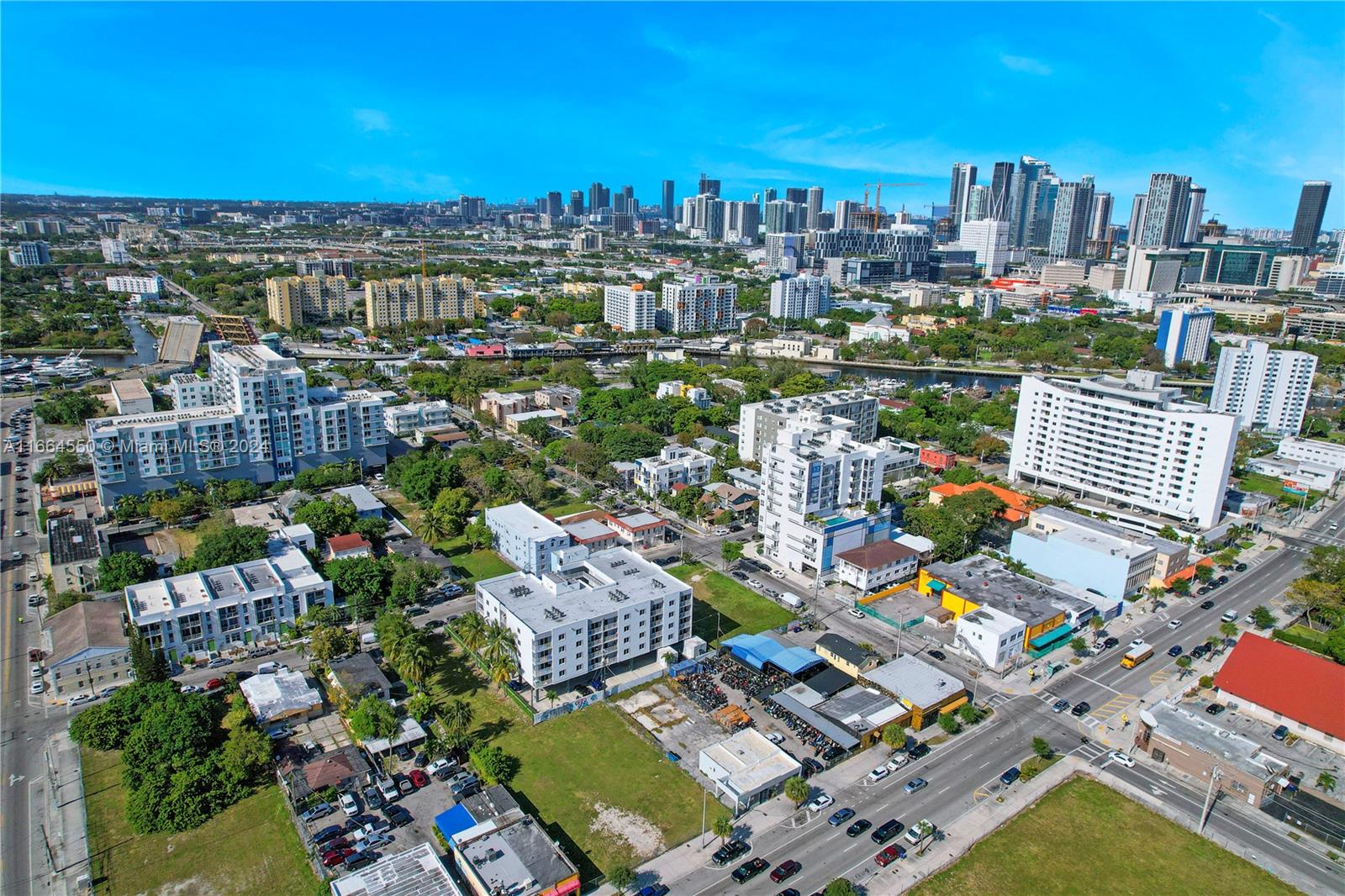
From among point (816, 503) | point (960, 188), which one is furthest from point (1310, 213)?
point (816, 503)

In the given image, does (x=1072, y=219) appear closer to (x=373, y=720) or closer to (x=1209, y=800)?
(x=1209, y=800)

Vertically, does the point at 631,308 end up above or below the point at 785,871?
above

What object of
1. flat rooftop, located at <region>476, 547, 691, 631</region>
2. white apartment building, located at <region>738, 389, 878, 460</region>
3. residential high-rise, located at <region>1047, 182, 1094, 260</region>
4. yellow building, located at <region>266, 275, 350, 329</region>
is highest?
residential high-rise, located at <region>1047, 182, 1094, 260</region>

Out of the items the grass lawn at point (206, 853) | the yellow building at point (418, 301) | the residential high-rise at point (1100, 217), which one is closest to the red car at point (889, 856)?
the grass lawn at point (206, 853)

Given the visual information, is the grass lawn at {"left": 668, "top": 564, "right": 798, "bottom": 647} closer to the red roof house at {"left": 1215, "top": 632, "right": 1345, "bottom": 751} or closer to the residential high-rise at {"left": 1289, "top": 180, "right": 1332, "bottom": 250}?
the red roof house at {"left": 1215, "top": 632, "right": 1345, "bottom": 751}

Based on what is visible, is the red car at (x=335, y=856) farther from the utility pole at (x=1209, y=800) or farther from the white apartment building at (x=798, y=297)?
the white apartment building at (x=798, y=297)

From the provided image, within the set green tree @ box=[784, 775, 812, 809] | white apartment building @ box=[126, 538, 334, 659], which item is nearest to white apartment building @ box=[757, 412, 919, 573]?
green tree @ box=[784, 775, 812, 809]
